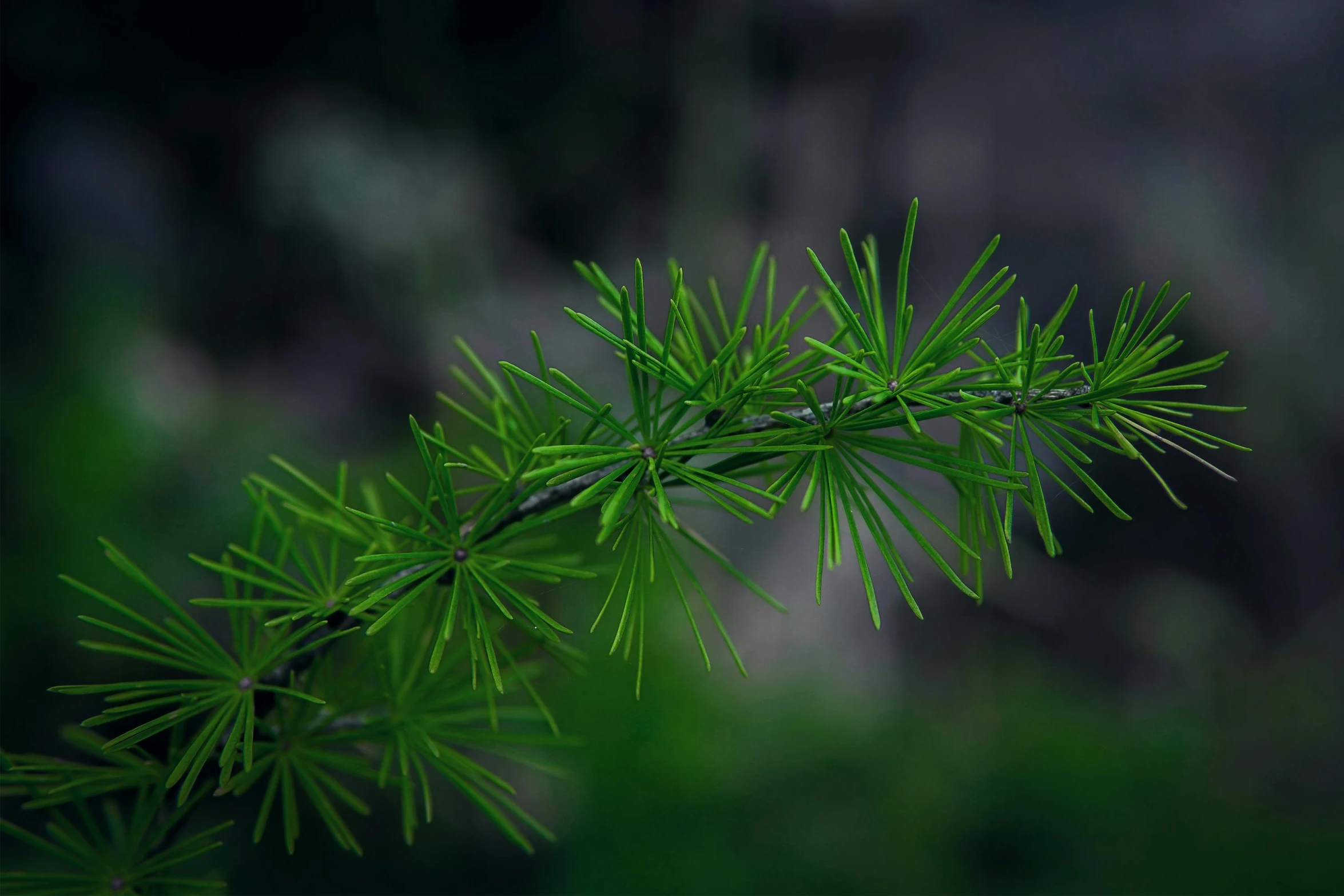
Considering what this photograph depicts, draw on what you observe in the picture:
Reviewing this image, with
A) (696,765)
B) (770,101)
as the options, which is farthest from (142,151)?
(696,765)

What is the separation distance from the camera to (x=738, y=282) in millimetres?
1740

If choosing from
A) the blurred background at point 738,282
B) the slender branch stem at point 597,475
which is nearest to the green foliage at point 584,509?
the slender branch stem at point 597,475

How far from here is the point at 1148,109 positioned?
5.65ft

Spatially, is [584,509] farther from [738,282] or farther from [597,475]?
[738,282]

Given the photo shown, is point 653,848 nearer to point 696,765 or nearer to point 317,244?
point 696,765

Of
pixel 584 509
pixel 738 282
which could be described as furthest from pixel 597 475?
pixel 738 282

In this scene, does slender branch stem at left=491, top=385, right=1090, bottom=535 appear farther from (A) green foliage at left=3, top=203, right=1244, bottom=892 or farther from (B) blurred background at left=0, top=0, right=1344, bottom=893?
(B) blurred background at left=0, top=0, right=1344, bottom=893

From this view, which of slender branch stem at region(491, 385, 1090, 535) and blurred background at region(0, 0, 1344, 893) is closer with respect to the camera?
slender branch stem at region(491, 385, 1090, 535)

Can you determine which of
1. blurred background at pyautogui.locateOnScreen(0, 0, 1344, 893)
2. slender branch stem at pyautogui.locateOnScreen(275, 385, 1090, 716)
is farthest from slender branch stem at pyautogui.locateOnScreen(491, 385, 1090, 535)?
blurred background at pyautogui.locateOnScreen(0, 0, 1344, 893)

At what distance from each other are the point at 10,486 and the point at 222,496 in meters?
0.28

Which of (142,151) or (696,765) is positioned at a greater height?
(142,151)

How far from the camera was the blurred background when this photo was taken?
111 cm

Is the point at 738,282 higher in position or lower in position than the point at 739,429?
higher

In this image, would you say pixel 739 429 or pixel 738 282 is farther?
pixel 738 282
